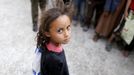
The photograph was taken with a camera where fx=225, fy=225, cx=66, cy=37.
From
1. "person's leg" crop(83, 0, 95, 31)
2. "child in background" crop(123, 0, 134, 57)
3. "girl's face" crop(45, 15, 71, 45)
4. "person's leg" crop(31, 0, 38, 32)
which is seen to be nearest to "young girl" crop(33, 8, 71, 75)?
"girl's face" crop(45, 15, 71, 45)

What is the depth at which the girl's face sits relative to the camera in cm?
107

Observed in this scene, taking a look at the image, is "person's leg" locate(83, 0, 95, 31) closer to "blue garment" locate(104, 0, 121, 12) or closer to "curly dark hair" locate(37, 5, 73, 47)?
"blue garment" locate(104, 0, 121, 12)

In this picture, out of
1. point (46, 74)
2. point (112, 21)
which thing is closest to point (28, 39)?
point (112, 21)

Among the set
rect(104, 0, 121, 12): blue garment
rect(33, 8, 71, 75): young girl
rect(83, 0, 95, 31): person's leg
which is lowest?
rect(83, 0, 95, 31): person's leg

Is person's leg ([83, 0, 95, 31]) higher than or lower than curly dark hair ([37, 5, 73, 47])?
lower

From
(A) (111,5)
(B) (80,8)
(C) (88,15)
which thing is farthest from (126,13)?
(B) (80,8)

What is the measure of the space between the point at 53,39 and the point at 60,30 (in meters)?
0.06

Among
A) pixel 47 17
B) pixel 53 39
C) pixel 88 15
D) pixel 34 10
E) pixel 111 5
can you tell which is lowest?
pixel 88 15

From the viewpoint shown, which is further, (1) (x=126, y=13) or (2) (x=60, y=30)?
(1) (x=126, y=13)

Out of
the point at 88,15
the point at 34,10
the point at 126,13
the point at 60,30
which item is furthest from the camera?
the point at 88,15

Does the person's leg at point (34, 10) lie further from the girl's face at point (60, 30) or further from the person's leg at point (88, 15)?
the girl's face at point (60, 30)

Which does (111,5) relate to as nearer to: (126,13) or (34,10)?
(126,13)

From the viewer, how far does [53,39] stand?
1.11 metres

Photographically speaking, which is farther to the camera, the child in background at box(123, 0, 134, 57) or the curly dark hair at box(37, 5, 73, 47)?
the child in background at box(123, 0, 134, 57)
